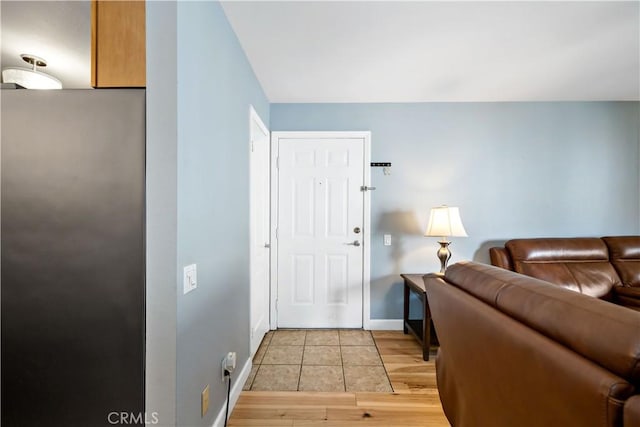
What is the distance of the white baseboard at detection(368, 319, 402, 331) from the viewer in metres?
2.71

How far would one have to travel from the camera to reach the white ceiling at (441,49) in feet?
4.89

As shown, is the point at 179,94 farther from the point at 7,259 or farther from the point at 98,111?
the point at 7,259

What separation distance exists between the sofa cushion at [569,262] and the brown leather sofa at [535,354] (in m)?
1.74

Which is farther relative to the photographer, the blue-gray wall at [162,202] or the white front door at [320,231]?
the white front door at [320,231]

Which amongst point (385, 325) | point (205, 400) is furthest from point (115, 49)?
point (385, 325)

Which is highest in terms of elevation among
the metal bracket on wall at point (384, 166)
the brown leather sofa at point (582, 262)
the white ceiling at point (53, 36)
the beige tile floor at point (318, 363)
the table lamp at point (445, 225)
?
the white ceiling at point (53, 36)

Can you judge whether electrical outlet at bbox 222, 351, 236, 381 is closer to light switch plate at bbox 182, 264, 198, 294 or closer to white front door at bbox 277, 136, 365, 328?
light switch plate at bbox 182, 264, 198, 294

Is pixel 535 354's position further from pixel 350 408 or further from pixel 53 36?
pixel 53 36

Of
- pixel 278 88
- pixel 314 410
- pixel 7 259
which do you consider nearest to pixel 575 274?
pixel 314 410

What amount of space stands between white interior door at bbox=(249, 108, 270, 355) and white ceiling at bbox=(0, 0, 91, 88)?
1.10 meters

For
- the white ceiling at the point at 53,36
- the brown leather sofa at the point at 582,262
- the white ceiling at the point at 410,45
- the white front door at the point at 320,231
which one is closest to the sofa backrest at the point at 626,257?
the brown leather sofa at the point at 582,262

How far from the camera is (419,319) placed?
107 inches

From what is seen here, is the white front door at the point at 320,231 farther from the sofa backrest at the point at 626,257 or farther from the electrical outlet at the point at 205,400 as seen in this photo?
the sofa backrest at the point at 626,257

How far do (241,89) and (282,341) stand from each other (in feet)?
7.25
